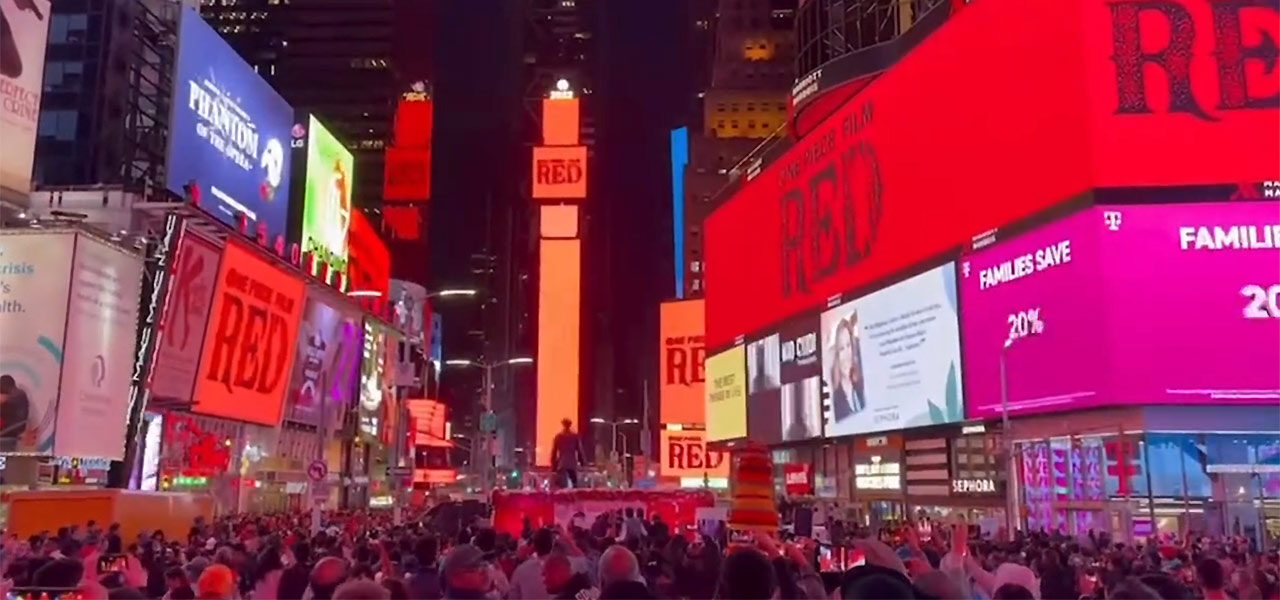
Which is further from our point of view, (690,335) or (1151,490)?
(690,335)

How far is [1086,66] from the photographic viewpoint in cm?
3083

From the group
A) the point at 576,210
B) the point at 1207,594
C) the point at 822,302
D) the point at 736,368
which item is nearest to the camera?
the point at 1207,594

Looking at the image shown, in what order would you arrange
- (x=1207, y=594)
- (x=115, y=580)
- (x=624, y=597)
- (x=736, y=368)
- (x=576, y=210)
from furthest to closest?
(x=576, y=210)
(x=736, y=368)
(x=115, y=580)
(x=1207, y=594)
(x=624, y=597)

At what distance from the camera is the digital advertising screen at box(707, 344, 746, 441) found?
62.8 meters

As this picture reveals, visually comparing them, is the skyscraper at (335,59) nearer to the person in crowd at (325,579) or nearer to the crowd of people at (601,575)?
the crowd of people at (601,575)

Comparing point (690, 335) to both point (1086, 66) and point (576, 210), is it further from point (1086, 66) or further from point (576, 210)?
point (1086, 66)

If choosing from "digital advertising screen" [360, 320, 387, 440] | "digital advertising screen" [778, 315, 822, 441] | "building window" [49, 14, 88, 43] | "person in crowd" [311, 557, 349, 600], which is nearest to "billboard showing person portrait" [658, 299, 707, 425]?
"digital advertising screen" [778, 315, 822, 441]

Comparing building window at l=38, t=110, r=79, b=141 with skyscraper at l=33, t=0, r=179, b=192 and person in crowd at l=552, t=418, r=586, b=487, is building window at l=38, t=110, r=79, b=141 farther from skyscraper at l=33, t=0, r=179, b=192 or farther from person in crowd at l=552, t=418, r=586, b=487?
person in crowd at l=552, t=418, r=586, b=487

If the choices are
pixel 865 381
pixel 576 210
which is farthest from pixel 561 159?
pixel 865 381

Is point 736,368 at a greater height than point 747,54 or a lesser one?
lesser

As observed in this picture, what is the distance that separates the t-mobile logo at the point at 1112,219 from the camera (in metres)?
29.8

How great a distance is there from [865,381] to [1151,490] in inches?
612

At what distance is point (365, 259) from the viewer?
72.5 m

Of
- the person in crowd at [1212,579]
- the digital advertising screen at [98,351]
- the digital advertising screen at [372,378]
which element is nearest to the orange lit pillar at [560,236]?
the digital advertising screen at [372,378]
